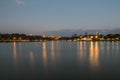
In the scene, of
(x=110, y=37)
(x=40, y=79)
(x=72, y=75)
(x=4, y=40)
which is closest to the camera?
(x=40, y=79)

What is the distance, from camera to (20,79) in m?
12.1

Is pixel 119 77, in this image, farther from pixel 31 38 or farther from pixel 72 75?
pixel 31 38

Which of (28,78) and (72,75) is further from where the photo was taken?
(72,75)

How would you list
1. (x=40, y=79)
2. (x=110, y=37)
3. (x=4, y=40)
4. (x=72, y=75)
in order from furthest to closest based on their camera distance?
(x=110, y=37)
(x=4, y=40)
(x=72, y=75)
(x=40, y=79)

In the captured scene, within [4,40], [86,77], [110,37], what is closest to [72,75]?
[86,77]

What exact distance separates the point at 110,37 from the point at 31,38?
2937 inches

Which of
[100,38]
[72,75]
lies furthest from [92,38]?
[72,75]

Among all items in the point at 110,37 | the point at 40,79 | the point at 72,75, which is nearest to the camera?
the point at 40,79

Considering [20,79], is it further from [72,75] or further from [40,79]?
[72,75]

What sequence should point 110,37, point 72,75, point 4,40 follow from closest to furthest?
point 72,75 → point 4,40 → point 110,37

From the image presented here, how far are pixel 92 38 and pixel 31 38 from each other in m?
59.0

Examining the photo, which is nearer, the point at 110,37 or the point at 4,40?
the point at 4,40

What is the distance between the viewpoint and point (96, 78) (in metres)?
12.1

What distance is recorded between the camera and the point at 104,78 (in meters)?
12.2
